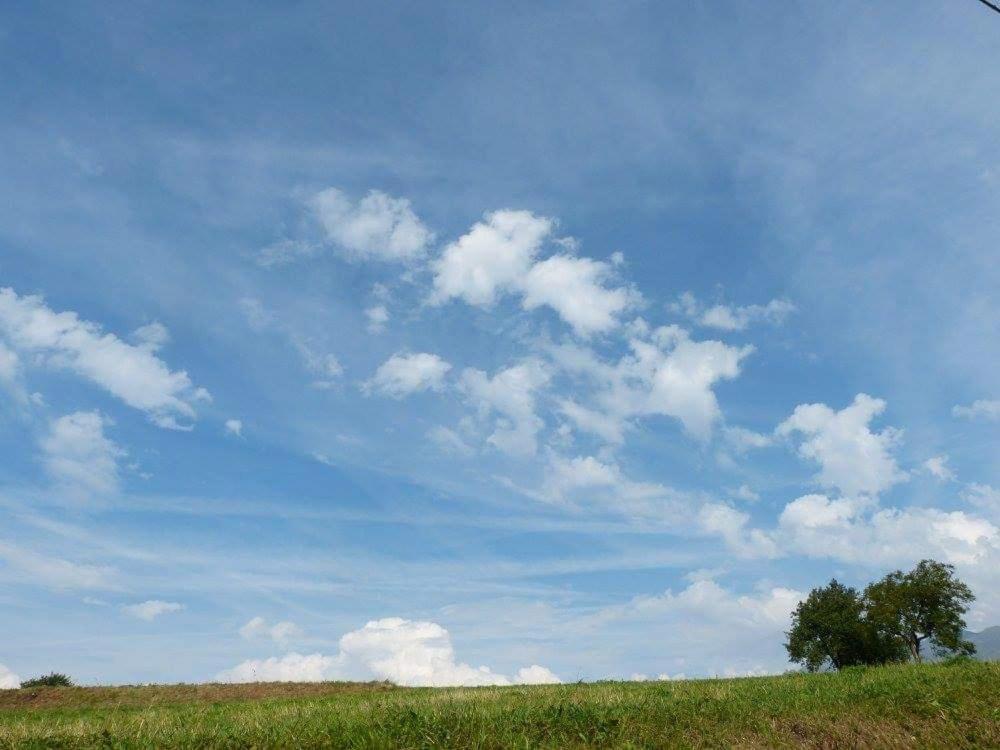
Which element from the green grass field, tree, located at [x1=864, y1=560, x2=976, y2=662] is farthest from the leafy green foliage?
tree, located at [x1=864, y1=560, x2=976, y2=662]

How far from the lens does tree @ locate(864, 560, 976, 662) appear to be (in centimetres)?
7488

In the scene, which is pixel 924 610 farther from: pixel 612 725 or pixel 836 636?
pixel 612 725

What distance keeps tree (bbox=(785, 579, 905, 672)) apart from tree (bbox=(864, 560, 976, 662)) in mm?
1527

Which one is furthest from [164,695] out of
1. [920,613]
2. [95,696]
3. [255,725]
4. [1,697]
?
[920,613]

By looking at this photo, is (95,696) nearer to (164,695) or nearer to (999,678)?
(164,695)

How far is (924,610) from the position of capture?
7619 cm

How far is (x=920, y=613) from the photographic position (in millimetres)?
76312

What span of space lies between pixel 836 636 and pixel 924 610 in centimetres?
1041

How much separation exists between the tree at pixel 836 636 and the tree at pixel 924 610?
1.53 metres

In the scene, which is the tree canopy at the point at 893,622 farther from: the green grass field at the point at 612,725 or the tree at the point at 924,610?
the green grass field at the point at 612,725

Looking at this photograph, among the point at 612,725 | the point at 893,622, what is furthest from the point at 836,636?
the point at 612,725

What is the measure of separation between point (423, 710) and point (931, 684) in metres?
11.9

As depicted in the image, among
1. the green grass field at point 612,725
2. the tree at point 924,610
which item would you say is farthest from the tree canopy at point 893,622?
the green grass field at point 612,725

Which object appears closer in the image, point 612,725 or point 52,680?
point 612,725
